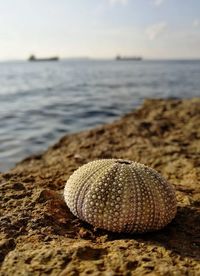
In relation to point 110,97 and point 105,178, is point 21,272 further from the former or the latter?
point 110,97

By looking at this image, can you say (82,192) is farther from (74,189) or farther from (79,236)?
(79,236)

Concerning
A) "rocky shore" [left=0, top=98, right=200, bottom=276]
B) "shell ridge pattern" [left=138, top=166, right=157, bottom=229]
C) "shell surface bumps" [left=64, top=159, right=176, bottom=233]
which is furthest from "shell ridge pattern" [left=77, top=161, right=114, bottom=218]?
"shell ridge pattern" [left=138, top=166, right=157, bottom=229]

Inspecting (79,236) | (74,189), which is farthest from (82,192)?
(79,236)

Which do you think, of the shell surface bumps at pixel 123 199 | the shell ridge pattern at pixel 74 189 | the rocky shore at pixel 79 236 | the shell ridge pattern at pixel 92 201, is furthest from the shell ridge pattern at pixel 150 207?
the shell ridge pattern at pixel 74 189

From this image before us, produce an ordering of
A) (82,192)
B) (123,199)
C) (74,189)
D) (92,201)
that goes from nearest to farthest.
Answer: (123,199), (92,201), (82,192), (74,189)

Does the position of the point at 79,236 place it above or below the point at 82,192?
below

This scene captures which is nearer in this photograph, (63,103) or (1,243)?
(1,243)

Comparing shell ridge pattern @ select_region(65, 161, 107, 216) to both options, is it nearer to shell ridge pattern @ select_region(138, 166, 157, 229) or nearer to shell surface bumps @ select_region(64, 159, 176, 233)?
shell surface bumps @ select_region(64, 159, 176, 233)

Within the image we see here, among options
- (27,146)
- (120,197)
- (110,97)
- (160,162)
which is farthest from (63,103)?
(120,197)
